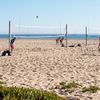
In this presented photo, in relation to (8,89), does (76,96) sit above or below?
below

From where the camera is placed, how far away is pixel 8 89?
20.0 ft

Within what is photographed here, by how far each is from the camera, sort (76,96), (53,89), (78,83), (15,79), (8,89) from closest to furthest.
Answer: (8,89) → (76,96) → (53,89) → (78,83) → (15,79)

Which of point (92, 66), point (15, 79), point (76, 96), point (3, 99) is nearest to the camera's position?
point (3, 99)

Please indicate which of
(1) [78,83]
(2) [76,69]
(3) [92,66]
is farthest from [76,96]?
(3) [92,66]

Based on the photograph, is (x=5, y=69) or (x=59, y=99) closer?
(x=59, y=99)

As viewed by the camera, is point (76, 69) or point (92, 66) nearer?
point (76, 69)

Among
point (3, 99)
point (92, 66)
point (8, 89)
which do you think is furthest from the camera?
point (92, 66)

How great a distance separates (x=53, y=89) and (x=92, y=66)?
4.94 metres

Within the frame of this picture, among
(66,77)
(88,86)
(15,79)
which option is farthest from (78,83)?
(15,79)

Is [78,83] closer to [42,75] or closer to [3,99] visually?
[42,75]

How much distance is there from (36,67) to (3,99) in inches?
296

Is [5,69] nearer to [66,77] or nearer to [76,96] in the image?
[66,77]

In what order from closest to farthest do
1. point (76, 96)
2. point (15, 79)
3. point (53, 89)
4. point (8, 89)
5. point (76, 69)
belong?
point (8, 89) → point (76, 96) → point (53, 89) → point (15, 79) → point (76, 69)

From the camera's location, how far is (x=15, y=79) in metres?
10.3
